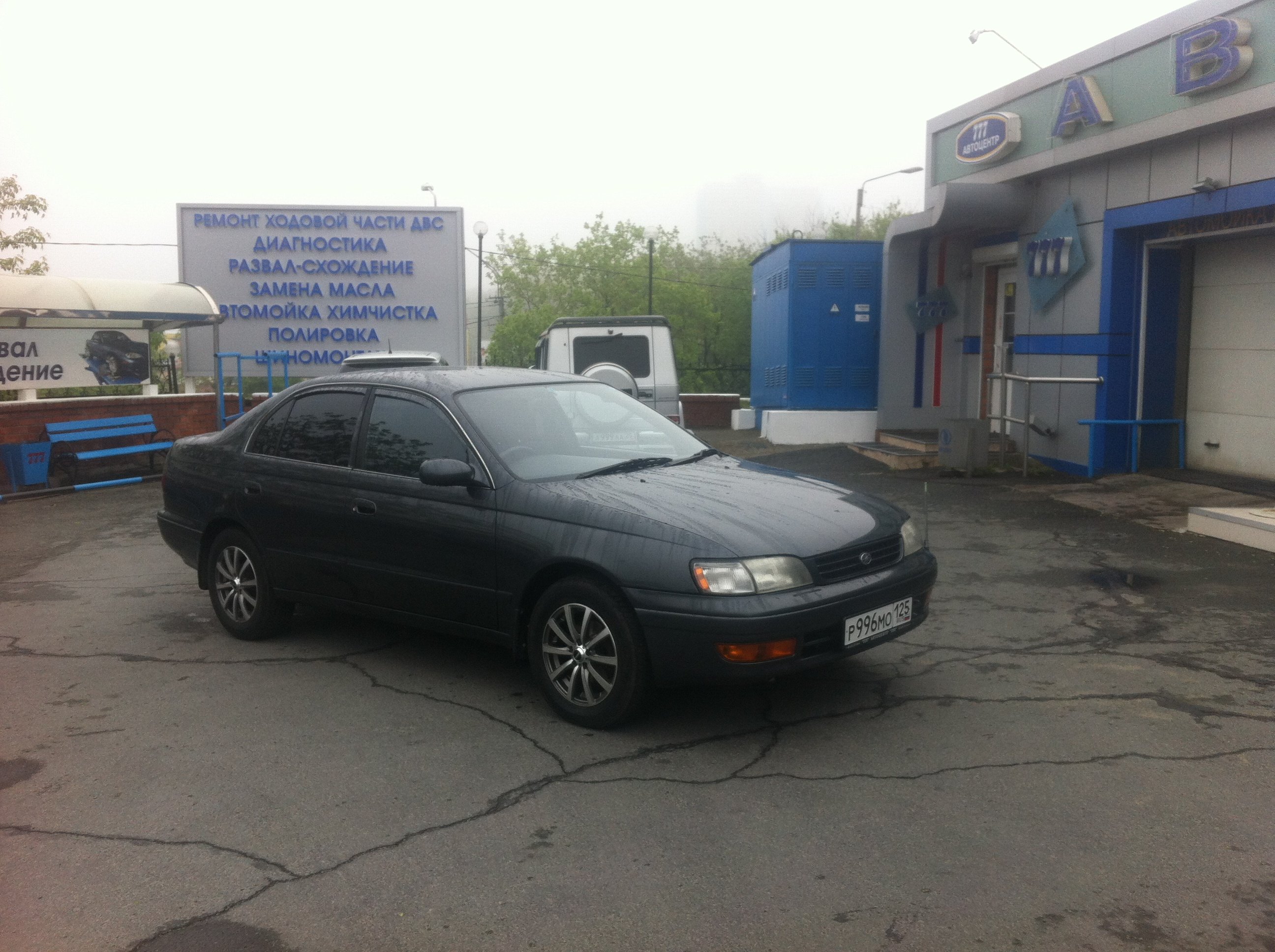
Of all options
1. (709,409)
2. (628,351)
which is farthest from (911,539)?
(709,409)

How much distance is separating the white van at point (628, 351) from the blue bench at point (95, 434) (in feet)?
20.1

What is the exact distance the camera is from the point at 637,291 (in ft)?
196

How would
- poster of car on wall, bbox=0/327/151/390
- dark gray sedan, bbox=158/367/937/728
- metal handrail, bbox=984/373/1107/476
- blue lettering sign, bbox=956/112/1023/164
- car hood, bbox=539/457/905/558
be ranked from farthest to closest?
poster of car on wall, bbox=0/327/151/390 < blue lettering sign, bbox=956/112/1023/164 < metal handrail, bbox=984/373/1107/476 < car hood, bbox=539/457/905/558 < dark gray sedan, bbox=158/367/937/728

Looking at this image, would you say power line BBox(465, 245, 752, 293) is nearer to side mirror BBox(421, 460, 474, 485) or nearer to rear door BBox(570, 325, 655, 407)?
rear door BBox(570, 325, 655, 407)

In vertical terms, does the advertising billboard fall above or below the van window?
above

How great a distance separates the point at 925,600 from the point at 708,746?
4.37ft

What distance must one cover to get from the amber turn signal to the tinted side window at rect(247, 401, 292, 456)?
3241mm

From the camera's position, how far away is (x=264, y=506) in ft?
20.8

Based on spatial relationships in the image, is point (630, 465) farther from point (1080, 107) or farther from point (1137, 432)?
point (1080, 107)

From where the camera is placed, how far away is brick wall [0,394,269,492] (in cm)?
1554

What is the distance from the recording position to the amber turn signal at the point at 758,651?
→ 452cm

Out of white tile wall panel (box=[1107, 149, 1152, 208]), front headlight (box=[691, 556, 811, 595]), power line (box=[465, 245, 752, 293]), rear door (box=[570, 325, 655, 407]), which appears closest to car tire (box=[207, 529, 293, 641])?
front headlight (box=[691, 556, 811, 595])

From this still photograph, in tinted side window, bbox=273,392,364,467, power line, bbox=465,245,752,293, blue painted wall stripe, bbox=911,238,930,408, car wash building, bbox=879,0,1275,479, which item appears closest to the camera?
tinted side window, bbox=273,392,364,467

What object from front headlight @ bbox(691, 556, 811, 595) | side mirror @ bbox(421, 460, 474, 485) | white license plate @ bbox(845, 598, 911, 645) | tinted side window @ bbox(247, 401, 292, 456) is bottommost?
white license plate @ bbox(845, 598, 911, 645)
